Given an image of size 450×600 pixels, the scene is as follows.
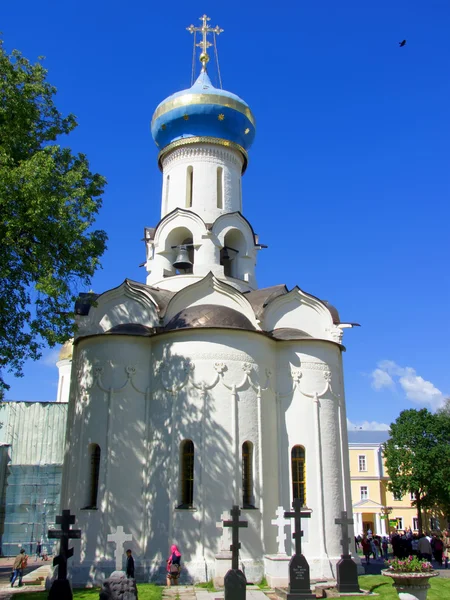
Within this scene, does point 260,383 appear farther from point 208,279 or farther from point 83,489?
point 83,489

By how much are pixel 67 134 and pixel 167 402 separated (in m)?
5.92

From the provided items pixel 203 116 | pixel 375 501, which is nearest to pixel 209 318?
pixel 203 116

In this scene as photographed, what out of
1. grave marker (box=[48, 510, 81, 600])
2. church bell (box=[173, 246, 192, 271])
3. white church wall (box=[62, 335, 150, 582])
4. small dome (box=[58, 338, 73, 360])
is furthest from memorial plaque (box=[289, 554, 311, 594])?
small dome (box=[58, 338, 73, 360])

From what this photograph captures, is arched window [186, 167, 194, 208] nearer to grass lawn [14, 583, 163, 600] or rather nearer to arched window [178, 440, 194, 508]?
arched window [178, 440, 194, 508]

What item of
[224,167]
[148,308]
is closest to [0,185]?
[148,308]

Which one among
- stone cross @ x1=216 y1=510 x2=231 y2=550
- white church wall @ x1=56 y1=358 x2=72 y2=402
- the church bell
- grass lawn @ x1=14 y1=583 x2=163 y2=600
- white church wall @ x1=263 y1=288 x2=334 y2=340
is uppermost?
the church bell

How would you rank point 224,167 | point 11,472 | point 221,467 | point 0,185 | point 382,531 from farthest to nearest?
1. point 382,531
2. point 11,472
3. point 224,167
4. point 221,467
5. point 0,185

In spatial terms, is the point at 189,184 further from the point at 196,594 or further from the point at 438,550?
the point at 438,550

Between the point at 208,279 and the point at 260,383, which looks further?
the point at 208,279

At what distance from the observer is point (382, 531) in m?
32.5

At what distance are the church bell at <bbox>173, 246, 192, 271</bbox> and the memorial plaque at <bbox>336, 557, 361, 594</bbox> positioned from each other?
8.19m

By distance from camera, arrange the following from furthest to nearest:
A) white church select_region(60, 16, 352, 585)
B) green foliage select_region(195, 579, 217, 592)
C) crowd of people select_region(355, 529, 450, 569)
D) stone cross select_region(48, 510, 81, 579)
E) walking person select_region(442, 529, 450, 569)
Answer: walking person select_region(442, 529, 450, 569) < crowd of people select_region(355, 529, 450, 569) < white church select_region(60, 16, 352, 585) < green foliage select_region(195, 579, 217, 592) < stone cross select_region(48, 510, 81, 579)

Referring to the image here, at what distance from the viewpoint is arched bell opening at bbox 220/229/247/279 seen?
1639 cm

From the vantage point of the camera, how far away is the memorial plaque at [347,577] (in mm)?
10320
